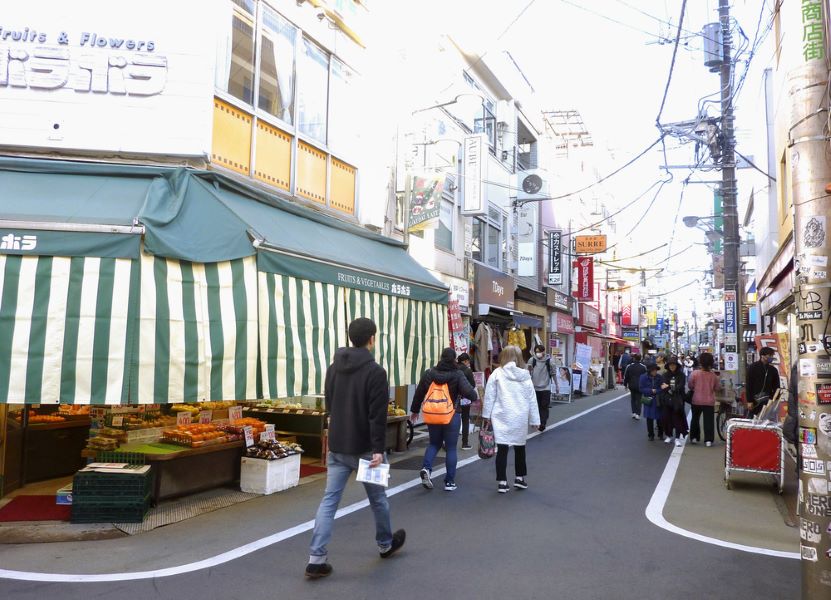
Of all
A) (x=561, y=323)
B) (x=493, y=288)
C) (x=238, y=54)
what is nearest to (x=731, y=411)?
(x=493, y=288)

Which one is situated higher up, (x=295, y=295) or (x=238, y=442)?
(x=295, y=295)

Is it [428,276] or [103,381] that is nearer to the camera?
[103,381]

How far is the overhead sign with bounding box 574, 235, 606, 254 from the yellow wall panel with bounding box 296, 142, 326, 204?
17119 millimetres

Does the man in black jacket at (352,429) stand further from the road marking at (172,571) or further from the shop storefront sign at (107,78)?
the shop storefront sign at (107,78)

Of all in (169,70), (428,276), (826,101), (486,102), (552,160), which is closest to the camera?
(826,101)

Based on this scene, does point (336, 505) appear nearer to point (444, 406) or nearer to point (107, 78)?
point (444, 406)

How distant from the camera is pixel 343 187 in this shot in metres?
11.9

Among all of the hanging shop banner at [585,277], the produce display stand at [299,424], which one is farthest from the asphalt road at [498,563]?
the hanging shop banner at [585,277]

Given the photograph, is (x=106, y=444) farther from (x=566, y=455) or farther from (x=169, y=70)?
(x=566, y=455)

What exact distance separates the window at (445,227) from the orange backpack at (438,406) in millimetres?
9154

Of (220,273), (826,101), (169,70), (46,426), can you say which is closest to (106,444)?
(46,426)

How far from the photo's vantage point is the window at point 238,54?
892 cm

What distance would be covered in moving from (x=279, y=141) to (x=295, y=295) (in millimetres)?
3211

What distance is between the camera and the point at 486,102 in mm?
21984
